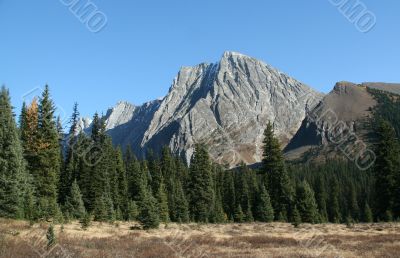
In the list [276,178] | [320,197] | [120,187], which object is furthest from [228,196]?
[276,178]

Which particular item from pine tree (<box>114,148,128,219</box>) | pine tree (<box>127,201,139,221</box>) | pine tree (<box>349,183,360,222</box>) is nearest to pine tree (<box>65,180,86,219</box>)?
pine tree (<box>127,201,139,221</box>)

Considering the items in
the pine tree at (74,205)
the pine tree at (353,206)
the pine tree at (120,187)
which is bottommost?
the pine tree at (353,206)

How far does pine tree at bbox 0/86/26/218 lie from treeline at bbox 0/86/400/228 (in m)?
0.07

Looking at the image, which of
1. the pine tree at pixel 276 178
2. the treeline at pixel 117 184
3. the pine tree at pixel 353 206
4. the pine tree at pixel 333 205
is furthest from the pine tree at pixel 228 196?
the pine tree at pixel 353 206

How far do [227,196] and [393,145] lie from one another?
4966cm

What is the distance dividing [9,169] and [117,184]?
120ft

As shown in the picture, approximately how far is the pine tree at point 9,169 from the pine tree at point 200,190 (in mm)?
37184

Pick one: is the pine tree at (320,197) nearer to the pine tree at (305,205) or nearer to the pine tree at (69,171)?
the pine tree at (305,205)

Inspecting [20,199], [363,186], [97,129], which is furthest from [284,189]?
[363,186]

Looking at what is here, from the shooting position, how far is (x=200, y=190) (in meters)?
69.4

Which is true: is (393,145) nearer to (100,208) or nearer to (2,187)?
(100,208)

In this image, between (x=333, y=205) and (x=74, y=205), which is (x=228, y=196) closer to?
(x=333, y=205)

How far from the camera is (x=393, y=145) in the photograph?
53.9 metres

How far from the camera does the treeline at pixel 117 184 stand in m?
36.1
